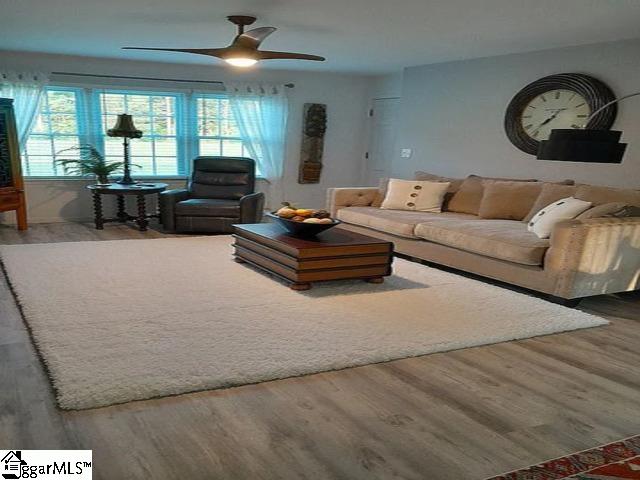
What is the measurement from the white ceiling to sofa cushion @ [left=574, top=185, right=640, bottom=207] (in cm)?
123

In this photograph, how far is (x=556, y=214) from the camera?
387 cm

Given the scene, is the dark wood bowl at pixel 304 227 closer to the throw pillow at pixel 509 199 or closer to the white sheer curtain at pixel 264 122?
the throw pillow at pixel 509 199

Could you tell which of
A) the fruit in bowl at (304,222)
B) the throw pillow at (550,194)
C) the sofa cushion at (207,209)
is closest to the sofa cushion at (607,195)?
the throw pillow at (550,194)

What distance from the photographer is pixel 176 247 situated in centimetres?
498

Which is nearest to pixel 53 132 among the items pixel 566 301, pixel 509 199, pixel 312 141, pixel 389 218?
pixel 312 141

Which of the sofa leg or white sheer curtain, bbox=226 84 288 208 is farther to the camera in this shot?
white sheer curtain, bbox=226 84 288 208

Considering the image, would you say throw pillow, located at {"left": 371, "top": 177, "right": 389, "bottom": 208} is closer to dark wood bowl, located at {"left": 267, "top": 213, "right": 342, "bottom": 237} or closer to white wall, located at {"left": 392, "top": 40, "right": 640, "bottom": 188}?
white wall, located at {"left": 392, "top": 40, "right": 640, "bottom": 188}

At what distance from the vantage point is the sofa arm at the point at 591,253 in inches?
138

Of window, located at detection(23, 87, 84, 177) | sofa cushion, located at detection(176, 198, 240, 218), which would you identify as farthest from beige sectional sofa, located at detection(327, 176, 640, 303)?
window, located at detection(23, 87, 84, 177)

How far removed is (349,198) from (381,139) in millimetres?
2038

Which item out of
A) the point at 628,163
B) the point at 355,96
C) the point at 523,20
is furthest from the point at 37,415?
the point at 355,96

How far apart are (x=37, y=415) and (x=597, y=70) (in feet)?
16.1

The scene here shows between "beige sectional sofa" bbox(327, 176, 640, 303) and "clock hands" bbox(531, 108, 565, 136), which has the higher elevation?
"clock hands" bbox(531, 108, 565, 136)

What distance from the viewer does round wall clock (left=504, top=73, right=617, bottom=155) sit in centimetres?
442
